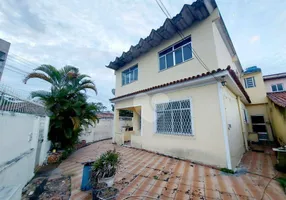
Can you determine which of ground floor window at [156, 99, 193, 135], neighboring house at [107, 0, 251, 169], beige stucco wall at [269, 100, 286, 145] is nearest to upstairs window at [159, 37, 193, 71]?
neighboring house at [107, 0, 251, 169]

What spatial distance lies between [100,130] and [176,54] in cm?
1038

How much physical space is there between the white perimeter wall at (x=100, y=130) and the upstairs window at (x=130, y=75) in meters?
4.90

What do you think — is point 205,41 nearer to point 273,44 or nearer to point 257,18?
point 257,18

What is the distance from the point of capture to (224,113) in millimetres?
4641

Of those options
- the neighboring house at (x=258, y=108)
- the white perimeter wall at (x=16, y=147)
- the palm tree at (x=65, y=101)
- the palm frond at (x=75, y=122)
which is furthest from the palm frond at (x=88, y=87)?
the neighboring house at (x=258, y=108)

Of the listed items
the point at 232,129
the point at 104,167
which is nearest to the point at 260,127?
the point at 232,129

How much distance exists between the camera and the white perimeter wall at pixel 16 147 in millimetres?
2559

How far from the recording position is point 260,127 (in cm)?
1120

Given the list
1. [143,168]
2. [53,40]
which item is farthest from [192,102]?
[53,40]

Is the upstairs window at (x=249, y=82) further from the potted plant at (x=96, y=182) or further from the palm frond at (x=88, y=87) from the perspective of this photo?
the potted plant at (x=96, y=182)

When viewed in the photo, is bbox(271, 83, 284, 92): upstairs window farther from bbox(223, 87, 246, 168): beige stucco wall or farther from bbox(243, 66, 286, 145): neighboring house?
bbox(223, 87, 246, 168): beige stucco wall

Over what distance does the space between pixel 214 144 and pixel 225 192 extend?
1947 mm

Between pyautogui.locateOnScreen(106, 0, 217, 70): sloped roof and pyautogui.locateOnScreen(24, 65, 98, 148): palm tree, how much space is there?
399 centimetres

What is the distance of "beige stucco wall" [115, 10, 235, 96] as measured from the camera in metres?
5.71
